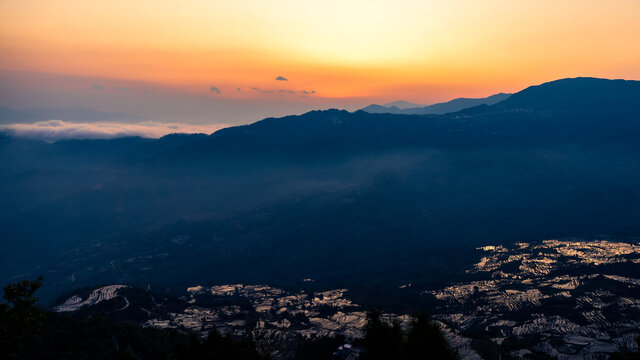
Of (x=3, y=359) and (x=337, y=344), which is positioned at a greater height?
(x=3, y=359)

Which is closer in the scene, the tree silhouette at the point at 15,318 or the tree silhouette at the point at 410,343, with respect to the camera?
the tree silhouette at the point at 15,318

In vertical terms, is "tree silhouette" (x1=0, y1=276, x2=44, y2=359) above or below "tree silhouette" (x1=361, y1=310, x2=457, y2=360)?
above

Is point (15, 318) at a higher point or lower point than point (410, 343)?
higher

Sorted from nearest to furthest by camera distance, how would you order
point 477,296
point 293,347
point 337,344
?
point 337,344
point 293,347
point 477,296

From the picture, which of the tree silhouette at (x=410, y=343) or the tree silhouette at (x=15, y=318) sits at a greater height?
the tree silhouette at (x=15, y=318)

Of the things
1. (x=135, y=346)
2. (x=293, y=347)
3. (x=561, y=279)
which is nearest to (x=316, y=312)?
(x=293, y=347)

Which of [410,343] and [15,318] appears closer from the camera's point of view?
[15,318]

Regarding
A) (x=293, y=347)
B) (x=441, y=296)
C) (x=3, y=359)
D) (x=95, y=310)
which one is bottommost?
(x=441, y=296)

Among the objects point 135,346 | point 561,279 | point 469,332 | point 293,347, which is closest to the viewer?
point 135,346

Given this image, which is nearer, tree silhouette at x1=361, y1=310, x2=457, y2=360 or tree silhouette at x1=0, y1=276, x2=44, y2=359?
tree silhouette at x1=0, y1=276, x2=44, y2=359

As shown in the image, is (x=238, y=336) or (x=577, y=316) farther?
(x=577, y=316)

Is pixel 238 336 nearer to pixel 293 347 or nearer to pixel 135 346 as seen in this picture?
pixel 293 347
